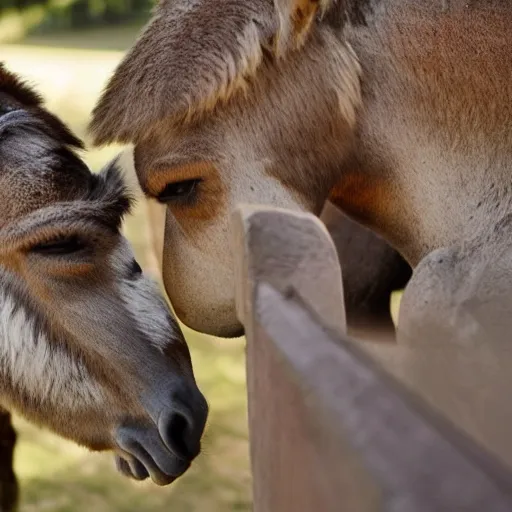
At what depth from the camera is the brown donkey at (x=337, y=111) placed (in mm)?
1163

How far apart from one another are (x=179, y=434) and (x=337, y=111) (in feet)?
1.73

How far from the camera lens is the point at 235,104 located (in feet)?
3.93

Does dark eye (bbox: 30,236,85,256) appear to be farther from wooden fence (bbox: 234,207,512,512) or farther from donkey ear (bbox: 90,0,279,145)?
wooden fence (bbox: 234,207,512,512)

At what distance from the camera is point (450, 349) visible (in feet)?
3.21

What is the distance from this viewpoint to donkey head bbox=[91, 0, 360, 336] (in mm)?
1159

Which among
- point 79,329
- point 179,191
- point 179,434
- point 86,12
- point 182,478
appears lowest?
point 86,12

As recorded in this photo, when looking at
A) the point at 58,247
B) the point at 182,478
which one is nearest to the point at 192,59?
the point at 58,247

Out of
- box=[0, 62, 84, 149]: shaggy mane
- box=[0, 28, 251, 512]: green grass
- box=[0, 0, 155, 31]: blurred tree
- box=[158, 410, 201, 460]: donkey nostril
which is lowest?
box=[0, 0, 155, 31]: blurred tree

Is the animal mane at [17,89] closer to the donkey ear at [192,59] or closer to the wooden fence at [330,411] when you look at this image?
the donkey ear at [192,59]

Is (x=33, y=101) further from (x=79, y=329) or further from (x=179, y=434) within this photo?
(x=179, y=434)

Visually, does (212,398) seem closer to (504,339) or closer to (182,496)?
(182,496)

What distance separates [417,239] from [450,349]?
333 millimetres

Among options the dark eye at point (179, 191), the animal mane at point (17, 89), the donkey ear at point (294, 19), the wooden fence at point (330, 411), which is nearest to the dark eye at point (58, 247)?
the dark eye at point (179, 191)

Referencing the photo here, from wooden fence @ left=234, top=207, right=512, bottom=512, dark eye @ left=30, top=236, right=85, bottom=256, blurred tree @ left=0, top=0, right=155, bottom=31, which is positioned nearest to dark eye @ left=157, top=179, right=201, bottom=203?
dark eye @ left=30, top=236, right=85, bottom=256
